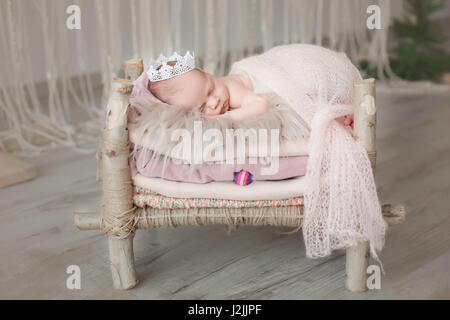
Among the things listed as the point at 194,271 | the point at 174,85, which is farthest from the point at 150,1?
the point at 194,271

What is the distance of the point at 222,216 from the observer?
1.23 m

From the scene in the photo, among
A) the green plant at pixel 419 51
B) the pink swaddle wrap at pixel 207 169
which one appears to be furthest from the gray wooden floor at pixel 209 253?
the green plant at pixel 419 51

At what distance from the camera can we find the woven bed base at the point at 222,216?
1.22 meters

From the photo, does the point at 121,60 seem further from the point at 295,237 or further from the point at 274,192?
the point at 274,192

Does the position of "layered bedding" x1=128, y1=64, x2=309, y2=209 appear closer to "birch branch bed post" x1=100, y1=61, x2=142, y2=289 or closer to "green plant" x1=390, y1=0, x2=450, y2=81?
"birch branch bed post" x1=100, y1=61, x2=142, y2=289

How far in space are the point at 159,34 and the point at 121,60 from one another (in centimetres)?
45

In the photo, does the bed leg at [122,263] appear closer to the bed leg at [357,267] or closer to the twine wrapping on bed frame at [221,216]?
the twine wrapping on bed frame at [221,216]

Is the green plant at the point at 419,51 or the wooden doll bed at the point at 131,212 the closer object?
the wooden doll bed at the point at 131,212

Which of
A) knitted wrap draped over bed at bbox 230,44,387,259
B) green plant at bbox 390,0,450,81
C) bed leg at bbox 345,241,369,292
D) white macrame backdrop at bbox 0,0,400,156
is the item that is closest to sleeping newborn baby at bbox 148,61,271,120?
knitted wrap draped over bed at bbox 230,44,387,259

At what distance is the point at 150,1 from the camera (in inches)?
86.5

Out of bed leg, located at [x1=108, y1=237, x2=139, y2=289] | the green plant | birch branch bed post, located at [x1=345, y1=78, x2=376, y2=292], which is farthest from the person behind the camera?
the green plant

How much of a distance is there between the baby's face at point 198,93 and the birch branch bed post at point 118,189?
0.16 m

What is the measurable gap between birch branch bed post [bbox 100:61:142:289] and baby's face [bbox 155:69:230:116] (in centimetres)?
16

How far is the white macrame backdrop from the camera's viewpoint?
A: 2100mm
